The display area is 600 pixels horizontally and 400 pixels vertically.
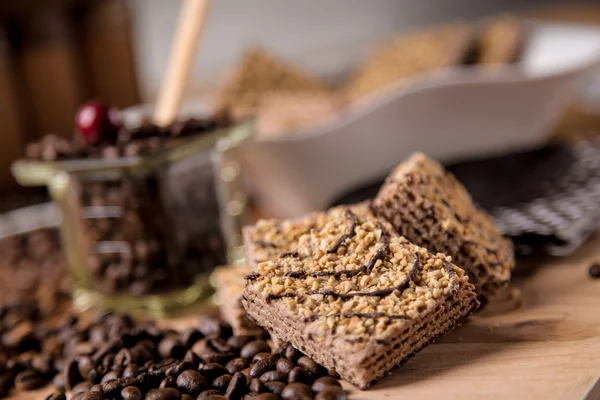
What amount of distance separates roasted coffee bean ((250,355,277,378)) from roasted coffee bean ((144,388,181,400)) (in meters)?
0.09

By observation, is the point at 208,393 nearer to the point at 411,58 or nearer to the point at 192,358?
the point at 192,358

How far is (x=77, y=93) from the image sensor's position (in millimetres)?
2307

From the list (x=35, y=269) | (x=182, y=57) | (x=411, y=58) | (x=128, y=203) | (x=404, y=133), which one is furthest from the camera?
(x=411, y=58)

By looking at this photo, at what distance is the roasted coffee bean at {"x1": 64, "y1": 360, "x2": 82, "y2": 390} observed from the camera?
898 millimetres

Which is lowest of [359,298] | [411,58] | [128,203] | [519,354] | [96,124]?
[519,354]

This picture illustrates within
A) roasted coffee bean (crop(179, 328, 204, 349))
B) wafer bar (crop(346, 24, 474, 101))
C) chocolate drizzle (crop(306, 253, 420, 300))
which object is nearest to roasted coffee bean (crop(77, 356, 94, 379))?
roasted coffee bean (crop(179, 328, 204, 349))

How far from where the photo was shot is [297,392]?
0.75m

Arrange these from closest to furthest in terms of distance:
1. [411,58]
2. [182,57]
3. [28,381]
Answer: [28,381]
[182,57]
[411,58]

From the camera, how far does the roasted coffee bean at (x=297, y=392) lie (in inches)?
29.5

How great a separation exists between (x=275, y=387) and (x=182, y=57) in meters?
0.72

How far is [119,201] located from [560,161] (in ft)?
2.88

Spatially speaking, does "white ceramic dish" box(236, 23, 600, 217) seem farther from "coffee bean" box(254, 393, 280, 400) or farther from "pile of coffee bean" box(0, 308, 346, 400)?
"coffee bean" box(254, 393, 280, 400)

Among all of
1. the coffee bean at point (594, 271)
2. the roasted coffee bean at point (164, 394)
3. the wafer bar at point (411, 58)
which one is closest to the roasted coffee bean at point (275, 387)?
the roasted coffee bean at point (164, 394)

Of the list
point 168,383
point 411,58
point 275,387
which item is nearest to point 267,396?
point 275,387
